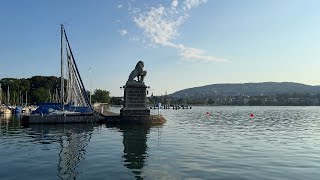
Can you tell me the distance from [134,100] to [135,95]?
0.79m

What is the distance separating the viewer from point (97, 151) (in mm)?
25344

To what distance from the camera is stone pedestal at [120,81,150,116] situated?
5541cm

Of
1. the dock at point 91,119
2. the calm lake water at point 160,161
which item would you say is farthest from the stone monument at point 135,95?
the calm lake water at point 160,161

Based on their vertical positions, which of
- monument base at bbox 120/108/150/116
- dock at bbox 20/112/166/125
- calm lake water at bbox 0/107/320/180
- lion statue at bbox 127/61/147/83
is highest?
lion statue at bbox 127/61/147/83

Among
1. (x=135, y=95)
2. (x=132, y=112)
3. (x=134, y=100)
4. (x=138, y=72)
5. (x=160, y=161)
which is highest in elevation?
(x=138, y=72)

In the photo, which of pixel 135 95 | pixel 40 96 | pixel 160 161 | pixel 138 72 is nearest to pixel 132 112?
pixel 135 95

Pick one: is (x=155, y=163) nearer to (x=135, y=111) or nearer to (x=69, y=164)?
(x=69, y=164)

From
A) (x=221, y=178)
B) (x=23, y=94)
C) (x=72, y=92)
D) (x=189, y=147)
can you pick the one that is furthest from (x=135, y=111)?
(x=23, y=94)

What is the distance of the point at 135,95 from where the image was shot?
2196 inches

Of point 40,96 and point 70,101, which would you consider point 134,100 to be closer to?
point 70,101

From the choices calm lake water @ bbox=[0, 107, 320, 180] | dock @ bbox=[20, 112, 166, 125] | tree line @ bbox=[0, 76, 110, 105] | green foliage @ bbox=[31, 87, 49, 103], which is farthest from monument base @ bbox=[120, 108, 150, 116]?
green foliage @ bbox=[31, 87, 49, 103]

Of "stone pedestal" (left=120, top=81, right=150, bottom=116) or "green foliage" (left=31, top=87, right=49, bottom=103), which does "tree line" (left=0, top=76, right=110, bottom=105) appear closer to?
"green foliage" (left=31, top=87, right=49, bottom=103)

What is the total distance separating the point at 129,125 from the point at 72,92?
770 inches

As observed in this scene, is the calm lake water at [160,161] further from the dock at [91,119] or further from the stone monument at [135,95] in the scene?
the stone monument at [135,95]
